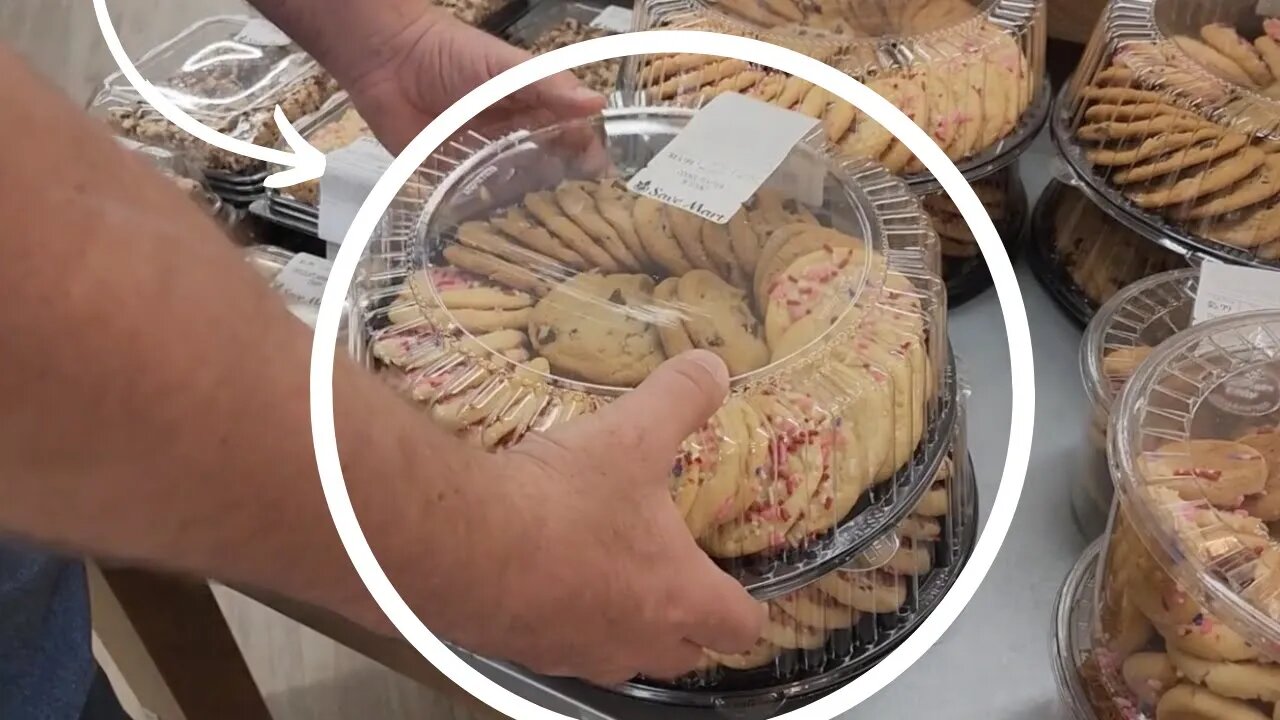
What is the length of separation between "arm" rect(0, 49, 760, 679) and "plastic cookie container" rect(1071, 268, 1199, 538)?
37cm

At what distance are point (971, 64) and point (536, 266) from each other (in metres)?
0.41

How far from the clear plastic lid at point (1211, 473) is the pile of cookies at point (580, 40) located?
66 cm

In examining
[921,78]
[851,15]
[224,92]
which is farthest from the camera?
[224,92]

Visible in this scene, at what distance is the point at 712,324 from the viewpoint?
0.68 meters

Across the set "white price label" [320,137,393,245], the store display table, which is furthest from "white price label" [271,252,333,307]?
the store display table

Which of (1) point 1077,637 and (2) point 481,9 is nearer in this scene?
(1) point 1077,637

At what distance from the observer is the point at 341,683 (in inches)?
52.3

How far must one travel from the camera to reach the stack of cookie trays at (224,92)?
1.17 m

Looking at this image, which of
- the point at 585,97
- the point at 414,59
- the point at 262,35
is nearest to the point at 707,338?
the point at 585,97

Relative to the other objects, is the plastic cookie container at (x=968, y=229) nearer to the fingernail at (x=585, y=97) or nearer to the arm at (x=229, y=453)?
the fingernail at (x=585, y=97)

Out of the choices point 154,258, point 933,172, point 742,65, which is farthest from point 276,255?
point 154,258

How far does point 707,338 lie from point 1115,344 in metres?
0.31

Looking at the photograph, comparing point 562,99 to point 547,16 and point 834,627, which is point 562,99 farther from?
point 547,16

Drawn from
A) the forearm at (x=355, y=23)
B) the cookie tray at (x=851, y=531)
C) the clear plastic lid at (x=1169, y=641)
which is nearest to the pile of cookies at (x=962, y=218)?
the cookie tray at (x=851, y=531)
